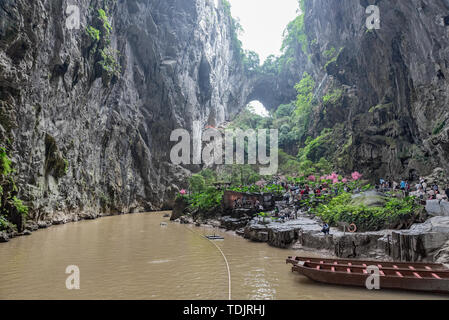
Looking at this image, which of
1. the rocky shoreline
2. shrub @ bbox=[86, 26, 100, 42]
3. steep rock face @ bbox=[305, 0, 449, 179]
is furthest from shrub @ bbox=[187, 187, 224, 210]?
shrub @ bbox=[86, 26, 100, 42]

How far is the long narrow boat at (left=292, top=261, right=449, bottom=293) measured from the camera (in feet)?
23.8

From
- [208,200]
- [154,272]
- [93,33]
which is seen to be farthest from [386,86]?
[93,33]

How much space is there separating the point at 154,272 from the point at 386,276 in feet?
22.6

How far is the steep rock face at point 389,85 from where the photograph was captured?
18.0 metres

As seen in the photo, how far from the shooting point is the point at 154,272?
9.70 metres

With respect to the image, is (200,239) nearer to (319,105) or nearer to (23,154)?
(23,154)

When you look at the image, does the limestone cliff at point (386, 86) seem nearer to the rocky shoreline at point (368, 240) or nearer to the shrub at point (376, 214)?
the shrub at point (376, 214)

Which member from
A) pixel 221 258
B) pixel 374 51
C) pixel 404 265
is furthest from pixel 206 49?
pixel 404 265

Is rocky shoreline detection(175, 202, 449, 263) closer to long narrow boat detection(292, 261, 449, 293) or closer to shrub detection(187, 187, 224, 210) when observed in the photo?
long narrow boat detection(292, 261, 449, 293)

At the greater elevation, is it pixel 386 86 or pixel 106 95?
pixel 106 95

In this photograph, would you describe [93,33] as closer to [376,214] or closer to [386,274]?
[376,214]

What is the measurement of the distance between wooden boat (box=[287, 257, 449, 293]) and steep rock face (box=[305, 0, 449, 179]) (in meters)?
11.3

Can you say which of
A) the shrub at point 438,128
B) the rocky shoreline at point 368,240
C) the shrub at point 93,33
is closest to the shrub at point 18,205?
the rocky shoreline at point 368,240

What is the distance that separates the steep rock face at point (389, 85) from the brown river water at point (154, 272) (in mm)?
12928
